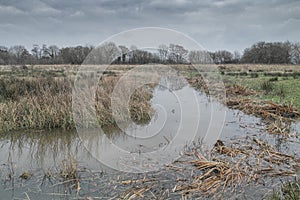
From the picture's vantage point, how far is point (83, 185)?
4.95 metres

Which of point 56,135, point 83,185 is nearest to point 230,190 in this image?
point 83,185

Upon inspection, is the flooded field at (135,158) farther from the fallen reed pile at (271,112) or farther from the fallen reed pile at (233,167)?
the fallen reed pile at (271,112)

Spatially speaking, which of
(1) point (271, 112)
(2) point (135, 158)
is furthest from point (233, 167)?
(1) point (271, 112)

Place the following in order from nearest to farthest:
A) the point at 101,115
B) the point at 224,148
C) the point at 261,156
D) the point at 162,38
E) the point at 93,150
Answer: the point at 261,156, the point at 224,148, the point at 93,150, the point at 162,38, the point at 101,115

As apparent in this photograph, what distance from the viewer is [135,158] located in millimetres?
6480

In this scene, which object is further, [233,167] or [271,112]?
[271,112]

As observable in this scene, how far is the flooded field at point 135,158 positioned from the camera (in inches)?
187

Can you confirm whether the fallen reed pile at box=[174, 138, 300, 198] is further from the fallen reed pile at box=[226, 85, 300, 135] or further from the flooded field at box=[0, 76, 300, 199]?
the fallen reed pile at box=[226, 85, 300, 135]

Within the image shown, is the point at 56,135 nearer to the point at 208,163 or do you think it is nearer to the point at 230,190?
the point at 208,163

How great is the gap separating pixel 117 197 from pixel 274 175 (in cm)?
296

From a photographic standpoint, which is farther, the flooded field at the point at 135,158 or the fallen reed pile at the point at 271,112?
the fallen reed pile at the point at 271,112

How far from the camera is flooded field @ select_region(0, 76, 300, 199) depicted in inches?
187

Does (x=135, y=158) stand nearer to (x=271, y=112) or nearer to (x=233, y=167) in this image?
(x=233, y=167)

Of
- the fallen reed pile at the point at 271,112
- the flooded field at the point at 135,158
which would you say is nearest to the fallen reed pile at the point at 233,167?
the flooded field at the point at 135,158
